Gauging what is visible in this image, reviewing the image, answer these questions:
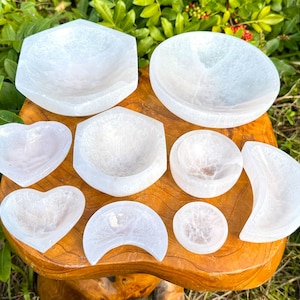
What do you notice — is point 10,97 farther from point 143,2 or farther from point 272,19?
point 272,19

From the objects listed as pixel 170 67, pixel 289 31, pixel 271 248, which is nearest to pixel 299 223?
pixel 271 248

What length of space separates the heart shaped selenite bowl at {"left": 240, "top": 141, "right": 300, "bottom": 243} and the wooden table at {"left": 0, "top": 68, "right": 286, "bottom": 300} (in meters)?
0.03

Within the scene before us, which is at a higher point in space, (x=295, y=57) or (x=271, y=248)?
(x=271, y=248)

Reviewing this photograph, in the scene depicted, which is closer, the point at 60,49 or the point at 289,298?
the point at 60,49

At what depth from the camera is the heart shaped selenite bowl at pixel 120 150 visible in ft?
3.28

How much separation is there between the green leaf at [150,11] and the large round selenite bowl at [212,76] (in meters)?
0.24

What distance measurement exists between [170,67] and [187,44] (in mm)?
82

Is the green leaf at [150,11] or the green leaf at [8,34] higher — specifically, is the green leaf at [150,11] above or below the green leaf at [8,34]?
above

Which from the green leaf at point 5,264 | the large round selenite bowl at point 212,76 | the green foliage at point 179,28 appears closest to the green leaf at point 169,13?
the green foliage at point 179,28

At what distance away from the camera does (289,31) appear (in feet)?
5.60

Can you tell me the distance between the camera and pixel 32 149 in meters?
1.09

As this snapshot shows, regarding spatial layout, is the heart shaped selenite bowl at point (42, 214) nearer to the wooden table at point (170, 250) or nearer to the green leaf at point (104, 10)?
the wooden table at point (170, 250)

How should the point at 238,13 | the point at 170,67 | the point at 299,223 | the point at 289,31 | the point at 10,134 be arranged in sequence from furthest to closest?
the point at 289,31 < the point at 238,13 < the point at 170,67 < the point at 10,134 < the point at 299,223

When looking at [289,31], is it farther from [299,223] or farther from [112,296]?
[112,296]
